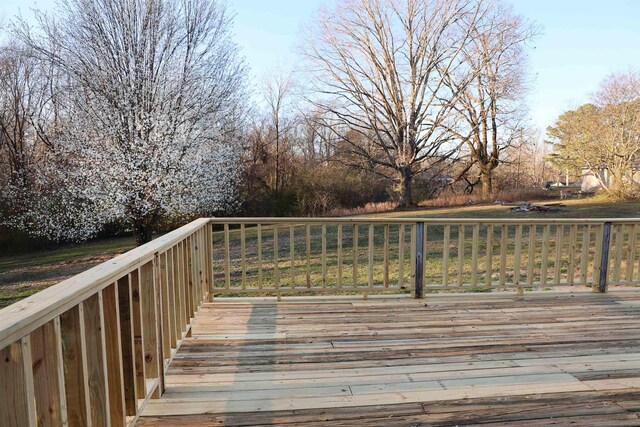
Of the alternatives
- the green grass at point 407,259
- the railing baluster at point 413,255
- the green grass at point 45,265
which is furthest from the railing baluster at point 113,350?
the green grass at point 45,265

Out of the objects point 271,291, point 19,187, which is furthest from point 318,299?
point 19,187

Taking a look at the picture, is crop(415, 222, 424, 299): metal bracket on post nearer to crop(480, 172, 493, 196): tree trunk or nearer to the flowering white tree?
the flowering white tree

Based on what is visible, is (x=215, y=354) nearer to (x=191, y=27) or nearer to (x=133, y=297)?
(x=133, y=297)

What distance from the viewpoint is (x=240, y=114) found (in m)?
11.7

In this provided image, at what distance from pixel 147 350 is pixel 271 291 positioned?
198 centimetres

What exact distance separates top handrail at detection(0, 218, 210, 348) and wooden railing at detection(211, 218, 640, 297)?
213 centimetres

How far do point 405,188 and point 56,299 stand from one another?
54.3 ft

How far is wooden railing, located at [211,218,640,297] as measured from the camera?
3.88 metres

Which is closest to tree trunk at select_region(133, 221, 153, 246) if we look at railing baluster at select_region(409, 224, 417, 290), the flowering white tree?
the flowering white tree

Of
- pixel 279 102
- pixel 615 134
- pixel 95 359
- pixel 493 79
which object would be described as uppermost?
pixel 493 79

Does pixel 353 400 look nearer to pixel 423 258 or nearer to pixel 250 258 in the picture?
pixel 423 258

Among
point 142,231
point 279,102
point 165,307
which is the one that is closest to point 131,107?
point 142,231

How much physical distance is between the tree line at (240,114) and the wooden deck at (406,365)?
6.44 metres

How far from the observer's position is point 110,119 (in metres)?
8.59
